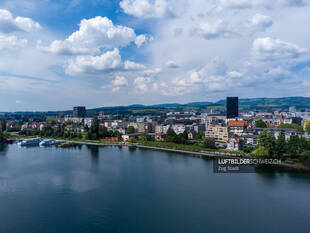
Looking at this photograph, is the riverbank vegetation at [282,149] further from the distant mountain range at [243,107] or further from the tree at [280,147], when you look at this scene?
the distant mountain range at [243,107]

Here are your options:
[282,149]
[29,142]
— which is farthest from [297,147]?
[29,142]

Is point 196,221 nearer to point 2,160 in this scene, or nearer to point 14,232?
→ point 14,232

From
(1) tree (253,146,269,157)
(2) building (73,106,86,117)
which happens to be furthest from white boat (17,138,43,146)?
(2) building (73,106,86,117)

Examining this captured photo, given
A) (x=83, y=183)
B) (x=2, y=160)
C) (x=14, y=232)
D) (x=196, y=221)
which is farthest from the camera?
(x=2, y=160)

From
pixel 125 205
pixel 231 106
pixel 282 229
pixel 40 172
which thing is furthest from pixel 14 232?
pixel 231 106

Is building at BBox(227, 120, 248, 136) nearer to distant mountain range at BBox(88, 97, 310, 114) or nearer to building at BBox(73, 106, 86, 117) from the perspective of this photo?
building at BBox(73, 106, 86, 117)

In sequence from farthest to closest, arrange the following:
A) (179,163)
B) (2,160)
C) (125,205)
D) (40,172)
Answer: (2,160) < (179,163) < (40,172) < (125,205)

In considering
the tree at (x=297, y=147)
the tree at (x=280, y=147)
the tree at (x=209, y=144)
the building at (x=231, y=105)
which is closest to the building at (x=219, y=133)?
the tree at (x=209, y=144)

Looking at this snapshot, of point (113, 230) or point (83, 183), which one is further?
point (83, 183)
